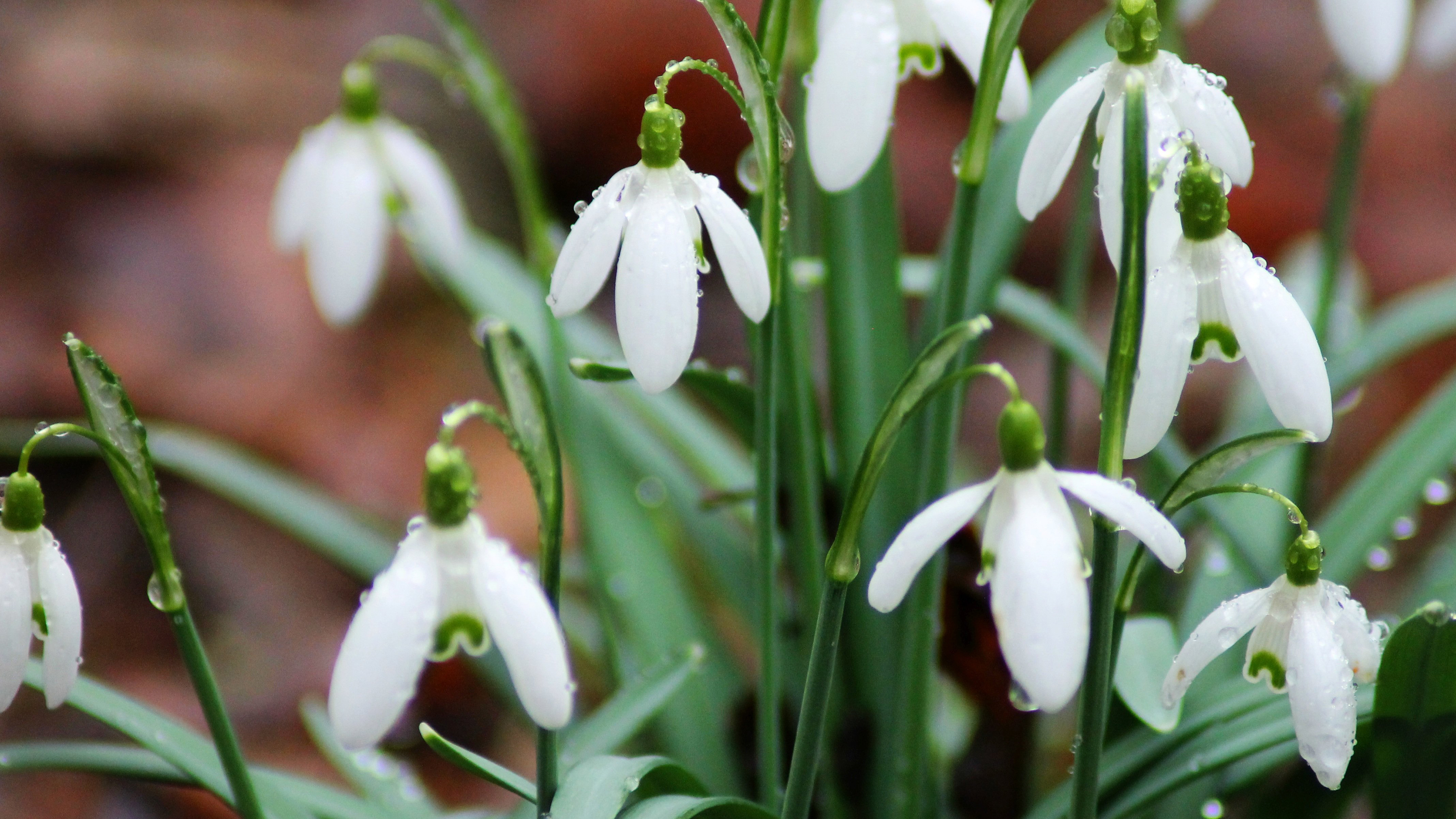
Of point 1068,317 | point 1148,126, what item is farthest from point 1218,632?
point 1068,317

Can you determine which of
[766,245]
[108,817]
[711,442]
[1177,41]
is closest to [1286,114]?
[1177,41]

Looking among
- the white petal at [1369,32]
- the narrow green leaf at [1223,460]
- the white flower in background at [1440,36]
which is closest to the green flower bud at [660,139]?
the narrow green leaf at [1223,460]

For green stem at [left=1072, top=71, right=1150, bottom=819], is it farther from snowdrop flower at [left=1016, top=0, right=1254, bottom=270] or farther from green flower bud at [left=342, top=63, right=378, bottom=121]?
green flower bud at [left=342, top=63, right=378, bottom=121]

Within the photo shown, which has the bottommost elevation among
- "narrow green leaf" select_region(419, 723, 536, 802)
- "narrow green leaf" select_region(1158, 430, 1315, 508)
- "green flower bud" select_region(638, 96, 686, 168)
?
"narrow green leaf" select_region(419, 723, 536, 802)

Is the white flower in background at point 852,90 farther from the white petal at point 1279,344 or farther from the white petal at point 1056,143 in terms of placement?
the white petal at point 1279,344

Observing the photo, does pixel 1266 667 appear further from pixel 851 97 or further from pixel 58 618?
pixel 58 618

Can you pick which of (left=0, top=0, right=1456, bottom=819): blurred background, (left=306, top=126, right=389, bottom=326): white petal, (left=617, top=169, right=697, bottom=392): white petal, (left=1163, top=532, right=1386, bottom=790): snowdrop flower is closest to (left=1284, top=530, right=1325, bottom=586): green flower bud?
(left=1163, top=532, right=1386, bottom=790): snowdrop flower
